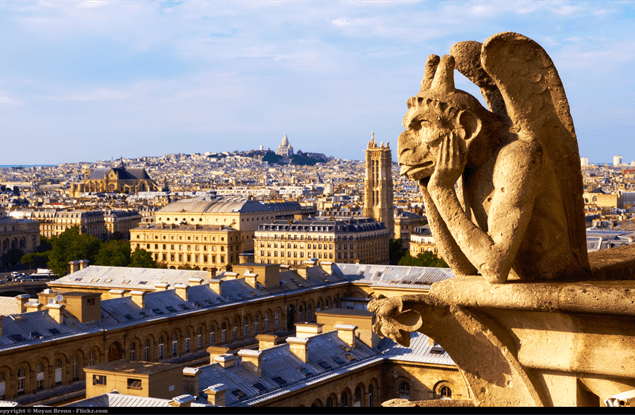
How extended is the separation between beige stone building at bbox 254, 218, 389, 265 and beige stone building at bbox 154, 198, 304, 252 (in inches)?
465

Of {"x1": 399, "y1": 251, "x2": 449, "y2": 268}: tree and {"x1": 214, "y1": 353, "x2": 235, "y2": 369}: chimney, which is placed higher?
{"x1": 214, "y1": 353, "x2": 235, "y2": 369}: chimney

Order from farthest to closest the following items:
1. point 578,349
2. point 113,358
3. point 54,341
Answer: point 113,358, point 54,341, point 578,349

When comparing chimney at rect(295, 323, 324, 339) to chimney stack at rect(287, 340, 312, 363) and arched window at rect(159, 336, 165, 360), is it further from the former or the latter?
arched window at rect(159, 336, 165, 360)

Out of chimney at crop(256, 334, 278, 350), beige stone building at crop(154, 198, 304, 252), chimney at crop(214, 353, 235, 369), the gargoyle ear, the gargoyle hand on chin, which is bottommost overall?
chimney at crop(256, 334, 278, 350)

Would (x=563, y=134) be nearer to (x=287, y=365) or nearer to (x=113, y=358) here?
(x=287, y=365)

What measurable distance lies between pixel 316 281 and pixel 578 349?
53.8 m

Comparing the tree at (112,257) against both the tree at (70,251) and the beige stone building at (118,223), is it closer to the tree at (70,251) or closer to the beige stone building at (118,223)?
the tree at (70,251)

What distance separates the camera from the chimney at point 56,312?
39.2 m

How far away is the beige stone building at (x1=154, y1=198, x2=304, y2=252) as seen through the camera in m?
134

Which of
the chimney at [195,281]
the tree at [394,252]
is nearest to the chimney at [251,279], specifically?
the chimney at [195,281]

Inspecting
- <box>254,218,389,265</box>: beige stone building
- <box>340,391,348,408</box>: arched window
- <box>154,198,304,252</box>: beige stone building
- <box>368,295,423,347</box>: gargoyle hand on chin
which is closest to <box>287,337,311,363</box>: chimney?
<box>340,391,348,408</box>: arched window

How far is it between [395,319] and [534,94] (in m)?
1.89

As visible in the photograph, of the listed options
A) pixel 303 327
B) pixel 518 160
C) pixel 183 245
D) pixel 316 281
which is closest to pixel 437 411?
pixel 518 160

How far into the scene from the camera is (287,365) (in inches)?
1309
